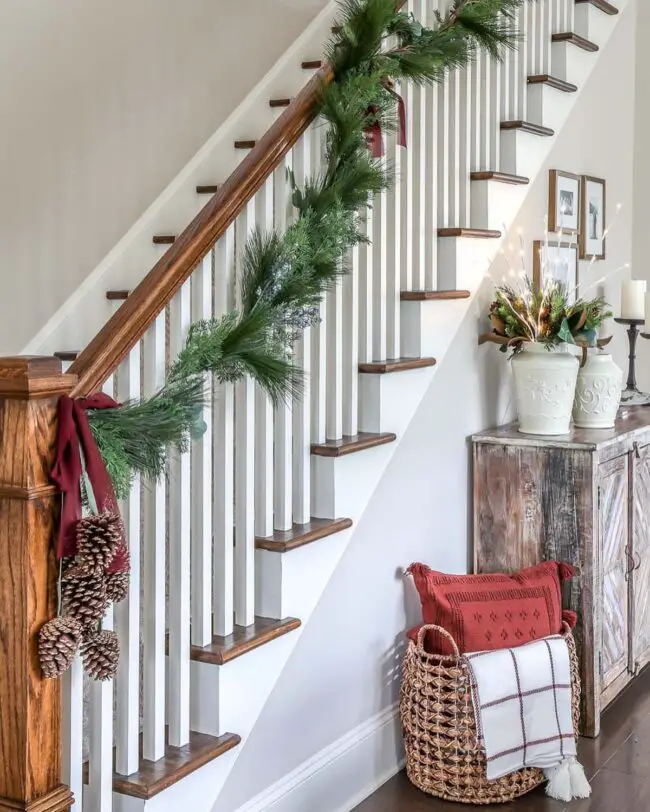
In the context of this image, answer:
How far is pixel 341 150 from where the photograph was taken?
Answer: 2039mm

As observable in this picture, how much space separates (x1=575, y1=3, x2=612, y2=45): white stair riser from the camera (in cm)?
375

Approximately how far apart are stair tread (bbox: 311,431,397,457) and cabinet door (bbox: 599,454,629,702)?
0.79m

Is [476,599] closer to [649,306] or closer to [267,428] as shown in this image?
[267,428]

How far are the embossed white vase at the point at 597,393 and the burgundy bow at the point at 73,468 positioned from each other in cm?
212

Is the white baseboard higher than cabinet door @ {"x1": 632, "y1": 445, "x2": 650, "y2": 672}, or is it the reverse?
cabinet door @ {"x1": 632, "y1": 445, "x2": 650, "y2": 672}

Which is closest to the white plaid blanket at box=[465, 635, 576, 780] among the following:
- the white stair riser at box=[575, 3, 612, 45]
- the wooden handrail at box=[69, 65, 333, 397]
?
the wooden handrail at box=[69, 65, 333, 397]

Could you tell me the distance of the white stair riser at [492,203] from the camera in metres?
3.21

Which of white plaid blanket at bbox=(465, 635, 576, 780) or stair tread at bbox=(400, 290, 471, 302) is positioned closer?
white plaid blanket at bbox=(465, 635, 576, 780)

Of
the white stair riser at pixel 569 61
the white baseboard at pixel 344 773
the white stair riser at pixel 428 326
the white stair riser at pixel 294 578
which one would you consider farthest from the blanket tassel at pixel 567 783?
the white stair riser at pixel 569 61

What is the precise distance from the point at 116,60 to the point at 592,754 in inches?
106

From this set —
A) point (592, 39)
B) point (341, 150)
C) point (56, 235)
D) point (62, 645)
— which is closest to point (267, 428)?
point (341, 150)

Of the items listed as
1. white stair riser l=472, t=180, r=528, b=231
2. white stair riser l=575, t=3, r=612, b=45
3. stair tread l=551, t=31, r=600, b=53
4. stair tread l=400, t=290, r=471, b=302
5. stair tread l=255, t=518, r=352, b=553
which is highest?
white stair riser l=575, t=3, r=612, b=45

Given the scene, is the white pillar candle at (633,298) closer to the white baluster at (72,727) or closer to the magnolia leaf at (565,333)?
the magnolia leaf at (565,333)

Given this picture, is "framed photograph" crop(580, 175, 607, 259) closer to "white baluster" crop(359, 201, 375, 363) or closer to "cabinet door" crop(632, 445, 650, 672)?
"cabinet door" crop(632, 445, 650, 672)
